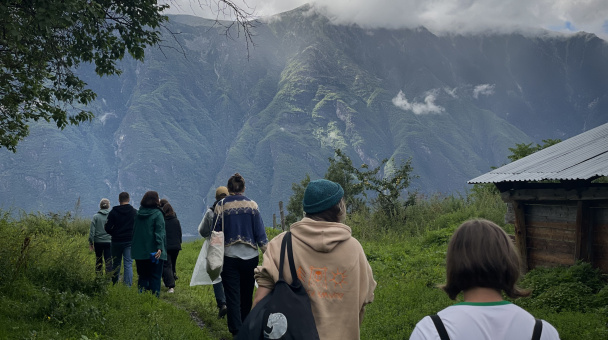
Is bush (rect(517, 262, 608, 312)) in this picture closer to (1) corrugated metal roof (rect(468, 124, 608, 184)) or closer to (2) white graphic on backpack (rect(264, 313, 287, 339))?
(1) corrugated metal roof (rect(468, 124, 608, 184))

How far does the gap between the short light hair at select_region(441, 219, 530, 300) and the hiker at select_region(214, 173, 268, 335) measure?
4.19 meters

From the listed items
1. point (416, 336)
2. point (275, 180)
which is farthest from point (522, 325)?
point (275, 180)

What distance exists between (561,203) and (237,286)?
6.10 meters

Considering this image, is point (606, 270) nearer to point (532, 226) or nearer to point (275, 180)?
point (532, 226)

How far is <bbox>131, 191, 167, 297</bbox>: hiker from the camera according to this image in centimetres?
799

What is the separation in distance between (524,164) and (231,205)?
21.2 ft

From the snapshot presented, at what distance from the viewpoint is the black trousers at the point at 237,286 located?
6191mm

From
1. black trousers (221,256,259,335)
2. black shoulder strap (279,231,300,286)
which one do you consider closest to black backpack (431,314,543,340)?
black shoulder strap (279,231,300,286)

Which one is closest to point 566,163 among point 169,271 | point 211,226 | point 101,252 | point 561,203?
point 561,203

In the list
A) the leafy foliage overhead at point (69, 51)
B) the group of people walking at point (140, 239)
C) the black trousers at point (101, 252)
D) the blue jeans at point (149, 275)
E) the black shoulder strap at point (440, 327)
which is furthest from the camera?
the black trousers at point (101, 252)

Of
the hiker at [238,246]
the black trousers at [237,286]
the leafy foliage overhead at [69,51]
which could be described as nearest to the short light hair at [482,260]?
the hiker at [238,246]

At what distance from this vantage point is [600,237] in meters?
8.41

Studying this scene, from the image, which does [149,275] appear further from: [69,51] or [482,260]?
[482,260]

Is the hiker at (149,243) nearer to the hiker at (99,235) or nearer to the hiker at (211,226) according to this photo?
the hiker at (211,226)
